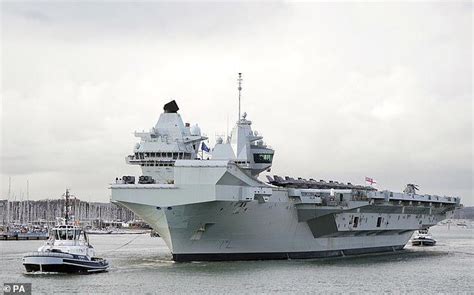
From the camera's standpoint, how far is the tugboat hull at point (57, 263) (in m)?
30.9

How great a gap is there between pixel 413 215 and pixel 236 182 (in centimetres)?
2016

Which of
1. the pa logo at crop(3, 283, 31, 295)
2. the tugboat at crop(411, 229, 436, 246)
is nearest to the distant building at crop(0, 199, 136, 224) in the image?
the tugboat at crop(411, 229, 436, 246)

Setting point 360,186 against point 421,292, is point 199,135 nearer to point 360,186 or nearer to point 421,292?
point 360,186

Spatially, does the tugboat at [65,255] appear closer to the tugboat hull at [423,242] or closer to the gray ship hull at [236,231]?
the gray ship hull at [236,231]

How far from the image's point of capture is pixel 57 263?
3089cm

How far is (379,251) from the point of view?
49.1 m

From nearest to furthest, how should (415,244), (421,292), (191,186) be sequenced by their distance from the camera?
(421,292), (191,186), (415,244)

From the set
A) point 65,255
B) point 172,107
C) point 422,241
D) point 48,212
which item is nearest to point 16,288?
point 65,255

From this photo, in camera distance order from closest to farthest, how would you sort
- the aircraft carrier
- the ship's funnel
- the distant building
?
1. the aircraft carrier
2. the ship's funnel
3. the distant building

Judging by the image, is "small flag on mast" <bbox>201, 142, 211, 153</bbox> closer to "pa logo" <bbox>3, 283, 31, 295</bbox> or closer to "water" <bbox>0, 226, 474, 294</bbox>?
"water" <bbox>0, 226, 474, 294</bbox>

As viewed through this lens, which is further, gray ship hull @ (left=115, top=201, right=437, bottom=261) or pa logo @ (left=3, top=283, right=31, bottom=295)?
gray ship hull @ (left=115, top=201, right=437, bottom=261)

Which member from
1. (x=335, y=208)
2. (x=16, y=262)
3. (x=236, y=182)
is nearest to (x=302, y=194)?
(x=335, y=208)

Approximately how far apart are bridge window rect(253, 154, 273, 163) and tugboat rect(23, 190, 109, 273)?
12.2 metres

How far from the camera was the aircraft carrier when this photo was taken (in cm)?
3347
